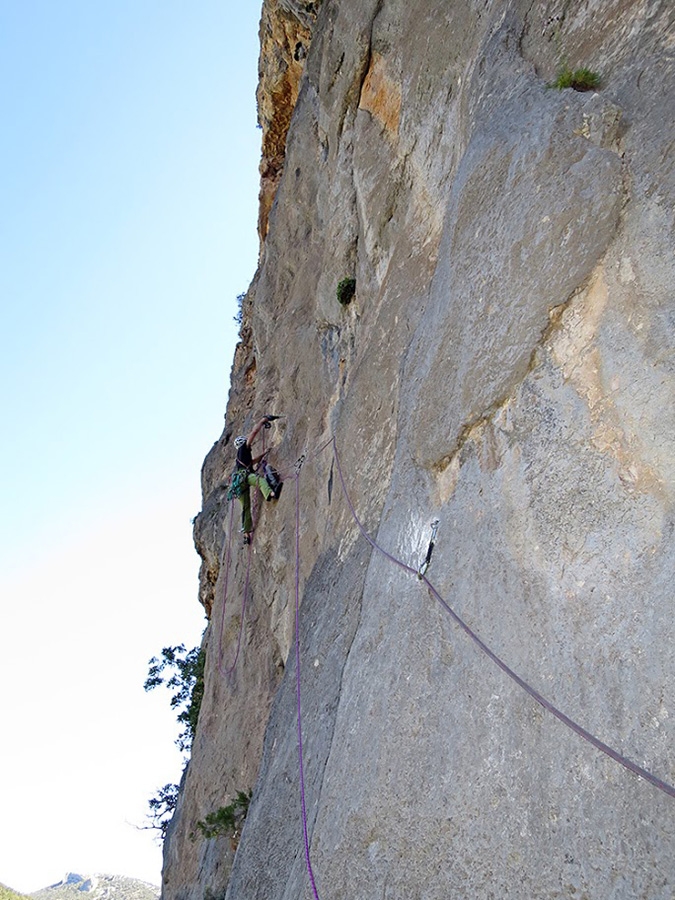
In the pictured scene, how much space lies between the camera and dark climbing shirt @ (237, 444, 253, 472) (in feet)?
40.3

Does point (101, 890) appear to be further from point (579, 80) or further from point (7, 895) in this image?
point (579, 80)

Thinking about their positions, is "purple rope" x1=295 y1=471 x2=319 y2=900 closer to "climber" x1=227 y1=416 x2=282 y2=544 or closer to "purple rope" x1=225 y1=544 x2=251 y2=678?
"climber" x1=227 y1=416 x2=282 y2=544

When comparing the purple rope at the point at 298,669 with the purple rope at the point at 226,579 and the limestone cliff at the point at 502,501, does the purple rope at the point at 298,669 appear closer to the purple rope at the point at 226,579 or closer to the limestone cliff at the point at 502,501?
the limestone cliff at the point at 502,501

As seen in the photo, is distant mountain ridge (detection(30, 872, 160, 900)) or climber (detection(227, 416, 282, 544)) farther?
distant mountain ridge (detection(30, 872, 160, 900))

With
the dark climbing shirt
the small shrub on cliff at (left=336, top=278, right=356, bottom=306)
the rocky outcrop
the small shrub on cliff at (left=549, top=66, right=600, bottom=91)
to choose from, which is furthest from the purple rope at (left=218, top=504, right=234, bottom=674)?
the small shrub on cliff at (left=549, top=66, right=600, bottom=91)

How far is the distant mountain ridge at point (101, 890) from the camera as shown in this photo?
90625 millimetres

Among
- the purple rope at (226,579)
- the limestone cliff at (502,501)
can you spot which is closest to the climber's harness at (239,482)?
the purple rope at (226,579)

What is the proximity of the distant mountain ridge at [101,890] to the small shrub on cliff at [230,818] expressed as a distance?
8744 centimetres

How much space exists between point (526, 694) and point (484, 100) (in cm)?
490

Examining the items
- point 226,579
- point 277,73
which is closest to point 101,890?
point 226,579

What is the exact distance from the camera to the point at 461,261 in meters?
6.03

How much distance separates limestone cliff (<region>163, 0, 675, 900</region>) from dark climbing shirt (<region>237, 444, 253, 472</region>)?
3.13m

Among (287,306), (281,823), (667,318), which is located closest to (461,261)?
(667,318)

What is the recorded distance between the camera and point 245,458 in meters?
12.4
